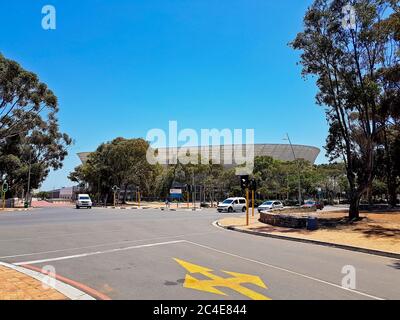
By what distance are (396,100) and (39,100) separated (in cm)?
4092

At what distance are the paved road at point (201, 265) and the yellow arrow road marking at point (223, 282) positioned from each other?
0.02m

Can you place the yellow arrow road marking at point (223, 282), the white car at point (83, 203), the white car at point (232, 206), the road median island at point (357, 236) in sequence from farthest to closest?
1. the white car at point (83, 203)
2. the white car at point (232, 206)
3. the road median island at point (357, 236)
4. the yellow arrow road marking at point (223, 282)

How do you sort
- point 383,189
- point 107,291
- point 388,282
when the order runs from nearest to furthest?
1. point 107,291
2. point 388,282
3. point 383,189

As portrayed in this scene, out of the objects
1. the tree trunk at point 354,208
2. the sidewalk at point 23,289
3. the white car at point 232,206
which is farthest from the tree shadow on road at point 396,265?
the white car at point 232,206

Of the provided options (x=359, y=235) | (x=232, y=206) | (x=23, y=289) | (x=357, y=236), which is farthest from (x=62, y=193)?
(x=23, y=289)

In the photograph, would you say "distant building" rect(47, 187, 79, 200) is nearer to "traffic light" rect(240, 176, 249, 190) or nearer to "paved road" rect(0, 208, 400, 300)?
"traffic light" rect(240, 176, 249, 190)

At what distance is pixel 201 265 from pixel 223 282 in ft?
6.79

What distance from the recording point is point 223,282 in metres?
8.27

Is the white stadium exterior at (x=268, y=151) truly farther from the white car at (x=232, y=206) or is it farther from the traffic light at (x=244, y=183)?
the traffic light at (x=244, y=183)

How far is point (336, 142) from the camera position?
32656 millimetres

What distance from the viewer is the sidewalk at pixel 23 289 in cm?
675
